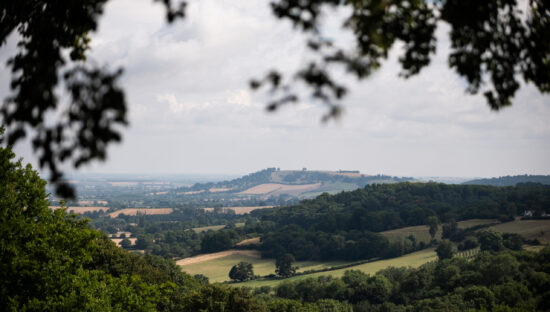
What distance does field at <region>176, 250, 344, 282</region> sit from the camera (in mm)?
112875

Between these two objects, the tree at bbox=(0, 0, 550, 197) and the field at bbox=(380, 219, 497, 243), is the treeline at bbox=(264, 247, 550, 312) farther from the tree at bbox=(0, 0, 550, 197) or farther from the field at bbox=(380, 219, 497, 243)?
the tree at bbox=(0, 0, 550, 197)

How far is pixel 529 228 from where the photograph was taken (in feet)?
380

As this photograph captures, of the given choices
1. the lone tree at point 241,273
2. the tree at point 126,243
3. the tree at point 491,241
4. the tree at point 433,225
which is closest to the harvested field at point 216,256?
the lone tree at point 241,273

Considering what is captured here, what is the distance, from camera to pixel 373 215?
16988 cm

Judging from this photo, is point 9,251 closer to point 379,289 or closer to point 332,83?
point 332,83

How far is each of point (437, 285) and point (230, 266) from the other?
2355 inches

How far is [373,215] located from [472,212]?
36676 millimetres

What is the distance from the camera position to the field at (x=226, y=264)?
4444 inches

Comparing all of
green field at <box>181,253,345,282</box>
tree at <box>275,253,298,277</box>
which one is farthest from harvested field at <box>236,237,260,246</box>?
tree at <box>275,253,298,277</box>

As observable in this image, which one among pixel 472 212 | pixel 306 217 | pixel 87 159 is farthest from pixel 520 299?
pixel 306 217

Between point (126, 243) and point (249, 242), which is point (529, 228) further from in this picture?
point (126, 243)

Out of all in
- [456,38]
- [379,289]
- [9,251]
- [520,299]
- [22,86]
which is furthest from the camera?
[379,289]

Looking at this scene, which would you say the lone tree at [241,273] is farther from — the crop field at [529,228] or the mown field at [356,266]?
the crop field at [529,228]

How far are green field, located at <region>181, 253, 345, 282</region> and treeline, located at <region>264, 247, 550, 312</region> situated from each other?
26.6 metres
